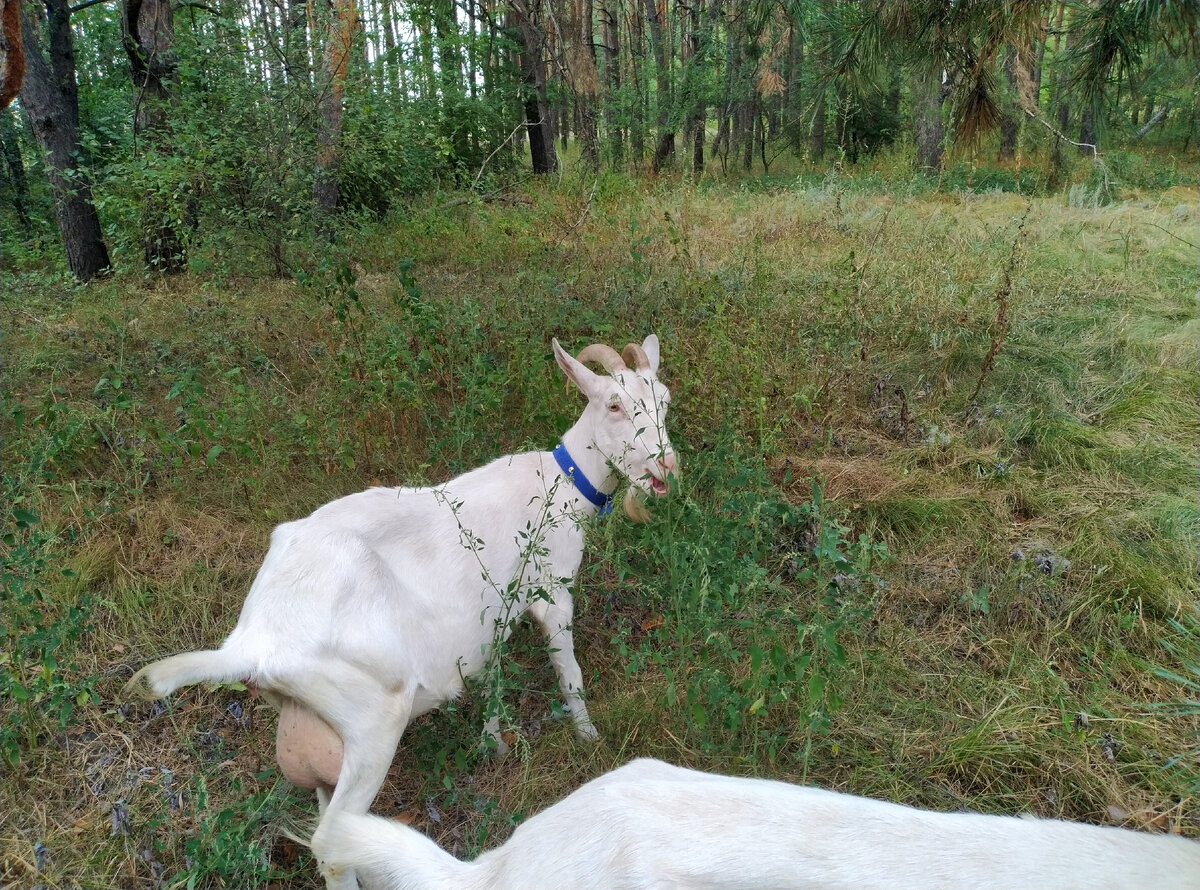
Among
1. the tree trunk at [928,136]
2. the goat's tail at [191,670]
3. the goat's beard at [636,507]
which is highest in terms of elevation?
the tree trunk at [928,136]

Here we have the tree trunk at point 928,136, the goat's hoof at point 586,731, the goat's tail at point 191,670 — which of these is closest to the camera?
the goat's tail at point 191,670

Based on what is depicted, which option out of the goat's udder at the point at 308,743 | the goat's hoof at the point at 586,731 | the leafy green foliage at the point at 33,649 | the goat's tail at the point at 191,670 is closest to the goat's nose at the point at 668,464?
the goat's hoof at the point at 586,731

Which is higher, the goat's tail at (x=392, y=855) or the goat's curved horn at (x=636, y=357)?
the goat's curved horn at (x=636, y=357)

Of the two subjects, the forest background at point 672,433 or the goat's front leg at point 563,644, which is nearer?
the forest background at point 672,433

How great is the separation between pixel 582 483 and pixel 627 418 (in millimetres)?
315

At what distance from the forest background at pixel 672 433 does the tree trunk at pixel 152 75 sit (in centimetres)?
6

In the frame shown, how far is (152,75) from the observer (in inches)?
277

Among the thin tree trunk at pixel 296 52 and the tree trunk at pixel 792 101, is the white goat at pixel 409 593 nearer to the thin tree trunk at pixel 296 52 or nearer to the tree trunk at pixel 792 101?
the thin tree trunk at pixel 296 52

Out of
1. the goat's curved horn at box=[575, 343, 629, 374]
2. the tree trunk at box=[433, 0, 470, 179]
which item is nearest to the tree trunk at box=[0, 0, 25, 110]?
the goat's curved horn at box=[575, 343, 629, 374]

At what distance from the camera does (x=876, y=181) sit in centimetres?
1036

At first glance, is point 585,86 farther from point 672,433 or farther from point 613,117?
point 613,117

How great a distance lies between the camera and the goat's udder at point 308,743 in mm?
2154

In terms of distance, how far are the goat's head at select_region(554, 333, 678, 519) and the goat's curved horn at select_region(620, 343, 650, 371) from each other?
0.02 meters

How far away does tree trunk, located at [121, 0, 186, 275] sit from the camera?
6645 mm
